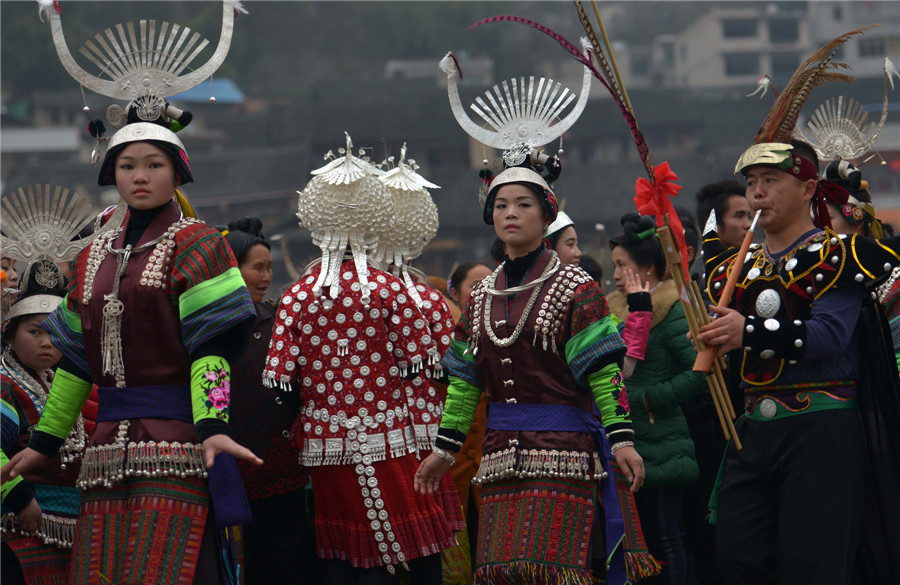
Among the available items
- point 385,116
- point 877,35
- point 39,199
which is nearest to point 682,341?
Result: point 39,199

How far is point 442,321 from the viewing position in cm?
550

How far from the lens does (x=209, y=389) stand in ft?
13.3

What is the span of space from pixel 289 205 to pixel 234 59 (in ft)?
66.5

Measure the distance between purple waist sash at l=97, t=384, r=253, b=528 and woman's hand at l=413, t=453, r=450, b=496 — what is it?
2.67 ft

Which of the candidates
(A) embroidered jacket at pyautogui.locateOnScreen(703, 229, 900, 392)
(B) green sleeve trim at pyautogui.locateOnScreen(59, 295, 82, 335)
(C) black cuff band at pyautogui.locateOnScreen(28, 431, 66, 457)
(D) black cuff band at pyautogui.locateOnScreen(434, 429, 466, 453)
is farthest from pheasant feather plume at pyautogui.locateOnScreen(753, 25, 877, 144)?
(C) black cuff band at pyautogui.locateOnScreen(28, 431, 66, 457)

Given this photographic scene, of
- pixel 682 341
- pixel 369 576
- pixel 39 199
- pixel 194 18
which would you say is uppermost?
pixel 194 18

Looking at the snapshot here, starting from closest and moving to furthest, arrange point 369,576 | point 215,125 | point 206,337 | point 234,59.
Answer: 1. point 206,337
2. point 369,576
3. point 215,125
4. point 234,59

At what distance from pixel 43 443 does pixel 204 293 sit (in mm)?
835

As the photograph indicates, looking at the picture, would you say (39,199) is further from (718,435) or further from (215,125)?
(215,125)

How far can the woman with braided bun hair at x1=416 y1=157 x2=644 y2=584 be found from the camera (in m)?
4.48

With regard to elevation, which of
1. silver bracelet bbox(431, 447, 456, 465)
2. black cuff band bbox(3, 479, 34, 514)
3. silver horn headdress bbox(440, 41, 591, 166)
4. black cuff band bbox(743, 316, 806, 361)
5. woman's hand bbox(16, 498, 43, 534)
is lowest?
woman's hand bbox(16, 498, 43, 534)

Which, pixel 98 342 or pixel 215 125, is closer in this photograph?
pixel 98 342

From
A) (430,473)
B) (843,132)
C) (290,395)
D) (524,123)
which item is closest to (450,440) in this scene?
(430,473)

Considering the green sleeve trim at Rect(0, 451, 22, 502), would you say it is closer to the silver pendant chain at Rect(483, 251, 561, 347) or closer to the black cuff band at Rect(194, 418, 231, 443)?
the black cuff band at Rect(194, 418, 231, 443)
